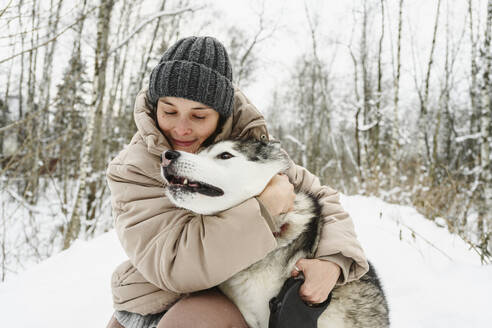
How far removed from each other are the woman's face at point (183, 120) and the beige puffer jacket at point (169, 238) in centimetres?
9

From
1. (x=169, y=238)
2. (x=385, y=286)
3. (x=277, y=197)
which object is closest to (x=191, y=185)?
(x=169, y=238)

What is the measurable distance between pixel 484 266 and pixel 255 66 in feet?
45.5

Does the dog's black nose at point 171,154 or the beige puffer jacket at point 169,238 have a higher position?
the dog's black nose at point 171,154

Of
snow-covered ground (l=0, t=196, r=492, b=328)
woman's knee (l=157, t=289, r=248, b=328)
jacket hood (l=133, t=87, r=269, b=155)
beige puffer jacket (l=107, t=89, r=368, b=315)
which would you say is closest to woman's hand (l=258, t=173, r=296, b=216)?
beige puffer jacket (l=107, t=89, r=368, b=315)

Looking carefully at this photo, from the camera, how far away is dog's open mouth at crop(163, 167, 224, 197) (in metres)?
1.34

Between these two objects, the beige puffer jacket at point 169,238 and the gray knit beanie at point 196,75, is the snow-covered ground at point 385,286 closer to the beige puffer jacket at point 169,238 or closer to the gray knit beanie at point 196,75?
the beige puffer jacket at point 169,238

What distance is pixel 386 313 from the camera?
1.62m

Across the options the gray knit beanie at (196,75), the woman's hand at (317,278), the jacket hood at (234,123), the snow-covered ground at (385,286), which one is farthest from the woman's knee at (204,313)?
the snow-covered ground at (385,286)

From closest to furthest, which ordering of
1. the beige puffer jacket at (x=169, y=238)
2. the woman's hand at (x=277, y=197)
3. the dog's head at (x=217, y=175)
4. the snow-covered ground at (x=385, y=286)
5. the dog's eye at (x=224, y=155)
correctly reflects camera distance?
the beige puffer jacket at (x=169, y=238)
the dog's head at (x=217, y=175)
the woman's hand at (x=277, y=197)
the dog's eye at (x=224, y=155)
the snow-covered ground at (x=385, y=286)

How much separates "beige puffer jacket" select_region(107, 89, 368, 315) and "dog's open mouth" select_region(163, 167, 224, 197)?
0.11m

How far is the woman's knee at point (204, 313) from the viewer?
49.3 inches

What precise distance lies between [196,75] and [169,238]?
0.91 m

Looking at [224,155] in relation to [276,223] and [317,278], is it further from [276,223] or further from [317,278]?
[317,278]

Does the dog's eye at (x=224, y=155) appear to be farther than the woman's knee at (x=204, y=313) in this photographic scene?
Yes
